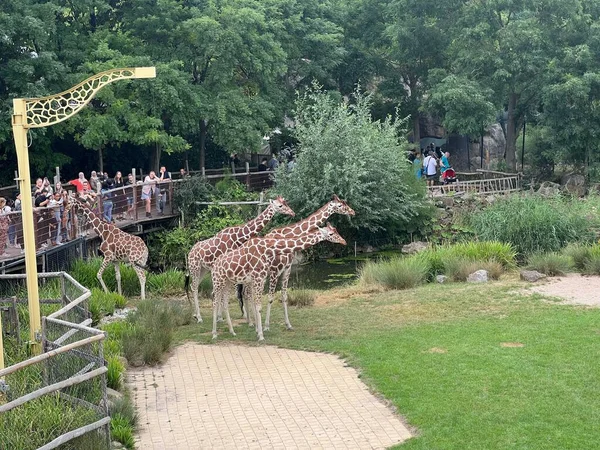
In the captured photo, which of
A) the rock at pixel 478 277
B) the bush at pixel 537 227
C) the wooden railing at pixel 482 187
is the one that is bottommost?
the rock at pixel 478 277

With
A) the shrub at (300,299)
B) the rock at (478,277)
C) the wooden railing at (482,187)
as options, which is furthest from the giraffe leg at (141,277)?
the wooden railing at (482,187)

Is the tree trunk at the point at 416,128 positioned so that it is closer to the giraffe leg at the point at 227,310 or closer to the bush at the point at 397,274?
the bush at the point at 397,274

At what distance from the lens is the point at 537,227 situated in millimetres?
25969

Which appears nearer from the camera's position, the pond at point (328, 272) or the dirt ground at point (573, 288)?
the dirt ground at point (573, 288)

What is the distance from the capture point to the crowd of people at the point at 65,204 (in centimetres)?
2064

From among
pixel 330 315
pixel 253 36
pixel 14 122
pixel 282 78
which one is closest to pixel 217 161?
pixel 282 78

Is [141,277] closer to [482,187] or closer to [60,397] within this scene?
[60,397]

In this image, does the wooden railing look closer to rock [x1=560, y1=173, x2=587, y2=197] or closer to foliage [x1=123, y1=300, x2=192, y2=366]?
rock [x1=560, y1=173, x2=587, y2=197]

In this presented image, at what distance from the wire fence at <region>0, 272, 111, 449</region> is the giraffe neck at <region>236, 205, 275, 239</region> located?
6.32 meters

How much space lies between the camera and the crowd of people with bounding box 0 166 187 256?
20.6 m

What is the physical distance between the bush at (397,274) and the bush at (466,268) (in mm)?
605

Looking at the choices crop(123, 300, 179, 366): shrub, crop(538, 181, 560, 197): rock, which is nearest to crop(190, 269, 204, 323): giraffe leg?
crop(123, 300, 179, 366): shrub

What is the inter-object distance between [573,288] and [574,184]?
18.6m

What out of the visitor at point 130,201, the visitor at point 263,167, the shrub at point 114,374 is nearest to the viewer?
the shrub at point 114,374
